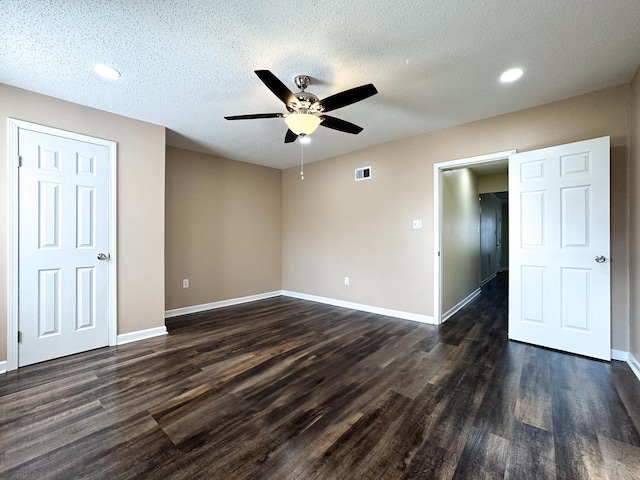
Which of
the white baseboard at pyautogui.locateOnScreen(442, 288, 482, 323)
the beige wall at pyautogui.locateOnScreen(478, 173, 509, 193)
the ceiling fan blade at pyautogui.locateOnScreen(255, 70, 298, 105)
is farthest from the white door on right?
the beige wall at pyautogui.locateOnScreen(478, 173, 509, 193)

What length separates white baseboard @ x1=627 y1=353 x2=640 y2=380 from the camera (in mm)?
2235

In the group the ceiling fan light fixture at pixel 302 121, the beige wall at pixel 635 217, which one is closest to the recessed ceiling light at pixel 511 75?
the beige wall at pixel 635 217

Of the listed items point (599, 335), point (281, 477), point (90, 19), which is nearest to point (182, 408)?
point (281, 477)

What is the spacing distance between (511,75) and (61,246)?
4.44 meters

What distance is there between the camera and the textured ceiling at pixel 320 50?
1643mm

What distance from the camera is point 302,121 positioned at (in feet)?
7.14

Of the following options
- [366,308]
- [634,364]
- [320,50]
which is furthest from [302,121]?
[634,364]

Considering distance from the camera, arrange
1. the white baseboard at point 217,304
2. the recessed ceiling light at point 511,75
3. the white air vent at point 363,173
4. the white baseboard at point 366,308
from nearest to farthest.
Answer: the recessed ceiling light at point 511,75 < the white baseboard at point 366,308 < the white baseboard at point 217,304 < the white air vent at point 363,173

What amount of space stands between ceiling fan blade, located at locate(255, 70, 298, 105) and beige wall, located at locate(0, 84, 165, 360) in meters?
2.12

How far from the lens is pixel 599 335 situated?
2.54 meters

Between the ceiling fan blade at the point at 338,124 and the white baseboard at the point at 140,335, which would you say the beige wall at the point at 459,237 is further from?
the white baseboard at the point at 140,335

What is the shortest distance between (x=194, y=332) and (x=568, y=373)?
12.5ft

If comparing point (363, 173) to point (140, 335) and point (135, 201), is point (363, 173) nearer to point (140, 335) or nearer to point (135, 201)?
point (135, 201)

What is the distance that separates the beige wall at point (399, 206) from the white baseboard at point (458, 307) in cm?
37
